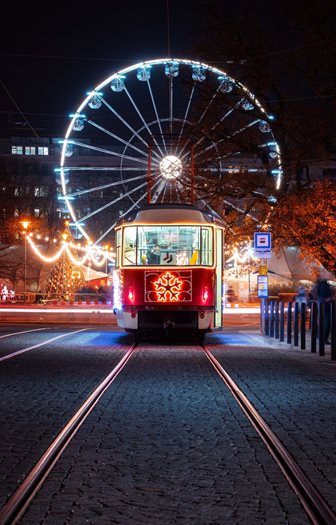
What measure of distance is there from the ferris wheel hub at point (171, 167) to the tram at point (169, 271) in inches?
455

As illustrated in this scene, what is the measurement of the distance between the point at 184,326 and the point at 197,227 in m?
2.60

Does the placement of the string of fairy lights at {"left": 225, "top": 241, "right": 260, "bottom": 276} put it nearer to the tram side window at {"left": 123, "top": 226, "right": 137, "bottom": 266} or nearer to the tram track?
the tram side window at {"left": 123, "top": 226, "right": 137, "bottom": 266}

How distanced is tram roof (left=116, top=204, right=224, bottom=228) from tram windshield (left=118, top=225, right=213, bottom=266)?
0.58ft

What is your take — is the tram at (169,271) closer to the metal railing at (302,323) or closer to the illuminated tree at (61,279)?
the metal railing at (302,323)

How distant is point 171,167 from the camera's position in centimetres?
3797

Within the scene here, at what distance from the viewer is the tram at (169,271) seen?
25.1 meters

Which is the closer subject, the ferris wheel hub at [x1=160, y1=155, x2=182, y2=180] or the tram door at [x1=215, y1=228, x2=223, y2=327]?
the tram door at [x1=215, y1=228, x2=223, y2=327]

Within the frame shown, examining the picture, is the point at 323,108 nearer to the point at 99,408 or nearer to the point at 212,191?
the point at 212,191

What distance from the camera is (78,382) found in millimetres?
15008

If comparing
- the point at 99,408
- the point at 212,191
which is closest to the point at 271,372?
the point at 99,408

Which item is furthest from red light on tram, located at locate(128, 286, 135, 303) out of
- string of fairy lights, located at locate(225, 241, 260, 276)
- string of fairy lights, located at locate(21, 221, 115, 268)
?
string of fairy lights, located at locate(225, 241, 260, 276)

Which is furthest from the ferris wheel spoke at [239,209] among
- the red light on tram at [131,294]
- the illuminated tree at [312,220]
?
the red light on tram at [131,294]

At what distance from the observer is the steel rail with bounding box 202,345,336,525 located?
6.37 meters

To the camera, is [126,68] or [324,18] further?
[126,68]
